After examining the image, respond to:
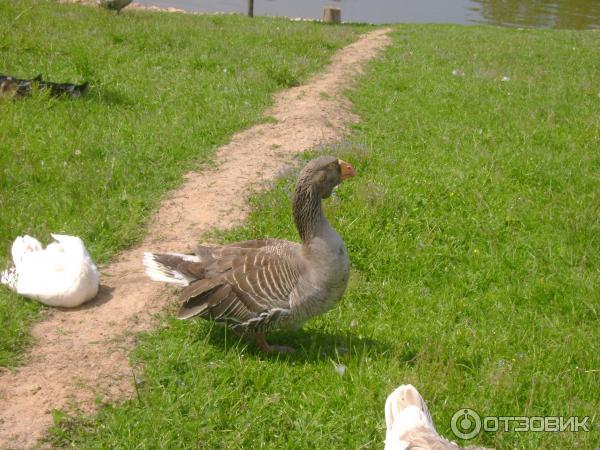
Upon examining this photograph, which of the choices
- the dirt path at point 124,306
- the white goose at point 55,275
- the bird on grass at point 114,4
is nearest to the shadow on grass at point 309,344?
the dirt path at point 124,306

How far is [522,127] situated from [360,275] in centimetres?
576

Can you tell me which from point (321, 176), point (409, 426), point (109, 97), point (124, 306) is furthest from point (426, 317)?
point (109, 97)

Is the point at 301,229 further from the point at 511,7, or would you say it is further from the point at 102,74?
the point at 511,7

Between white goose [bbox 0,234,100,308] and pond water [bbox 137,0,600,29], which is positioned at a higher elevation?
pond water [bbox 137,0,600,29]

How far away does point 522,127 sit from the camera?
10211 mm

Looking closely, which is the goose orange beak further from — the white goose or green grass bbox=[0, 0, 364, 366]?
green grass bbox=[0, 0, 364, 366]

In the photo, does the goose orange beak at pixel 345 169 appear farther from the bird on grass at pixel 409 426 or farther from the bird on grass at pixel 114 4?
the bird on grass at pixel 114 4

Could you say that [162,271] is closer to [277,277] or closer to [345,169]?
[277,277]

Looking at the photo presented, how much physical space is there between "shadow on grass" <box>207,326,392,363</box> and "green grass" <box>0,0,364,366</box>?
5.06ft

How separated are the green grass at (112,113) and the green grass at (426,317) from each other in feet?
4.49

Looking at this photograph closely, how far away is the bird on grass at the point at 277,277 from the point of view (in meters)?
4.44

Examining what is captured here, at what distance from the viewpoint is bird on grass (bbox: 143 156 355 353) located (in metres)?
4.44

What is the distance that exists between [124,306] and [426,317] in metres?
2.64

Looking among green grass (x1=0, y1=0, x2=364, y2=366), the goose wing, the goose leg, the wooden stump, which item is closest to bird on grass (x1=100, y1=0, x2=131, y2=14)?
green grass (x1=0, y1=0, x2=364, y2=366)
